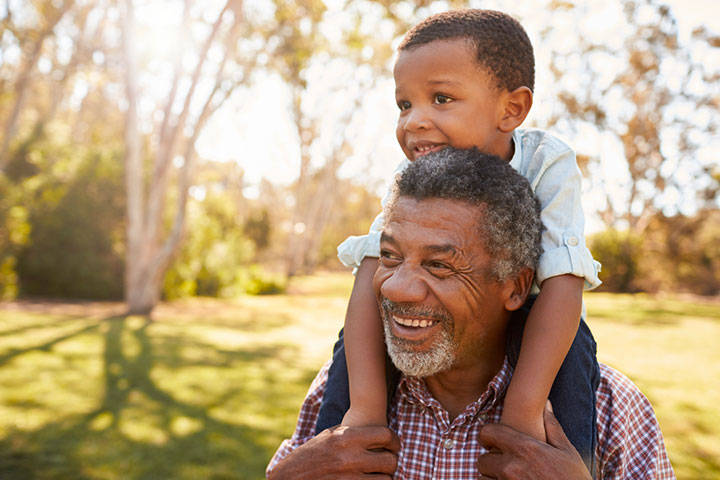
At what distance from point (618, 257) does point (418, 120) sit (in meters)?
27.7

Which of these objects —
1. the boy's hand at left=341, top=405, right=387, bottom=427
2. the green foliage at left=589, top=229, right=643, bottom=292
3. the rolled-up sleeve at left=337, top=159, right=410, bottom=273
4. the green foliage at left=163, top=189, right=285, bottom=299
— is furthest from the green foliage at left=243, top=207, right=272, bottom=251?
the boy's hand at left=341, top=405, right=387, bottom=427

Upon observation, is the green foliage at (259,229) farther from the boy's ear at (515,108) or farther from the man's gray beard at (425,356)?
the man's gray beard at (425,356)

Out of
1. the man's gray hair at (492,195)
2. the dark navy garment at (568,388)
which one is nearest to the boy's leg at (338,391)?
the dark navy garment at (568,388)

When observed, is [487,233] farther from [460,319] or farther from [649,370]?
[649,370]

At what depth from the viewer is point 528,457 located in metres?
1.58

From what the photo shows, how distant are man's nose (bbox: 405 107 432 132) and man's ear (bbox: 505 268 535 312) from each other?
638 millimetres

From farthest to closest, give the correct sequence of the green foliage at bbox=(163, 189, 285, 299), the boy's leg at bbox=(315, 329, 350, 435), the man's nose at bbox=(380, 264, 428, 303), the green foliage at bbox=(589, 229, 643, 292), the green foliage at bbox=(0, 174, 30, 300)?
the green foliage at bbox=(589, 229, 643, 292)
the green foliage at bbox=(163, 189, 285, 299)
the green foliage at bbox=(0, 174, 30, 300)
the boy's leg at bbox=(315, 329, 350, 435)
the man's nose at bbox=(380, 264, 428, 303)

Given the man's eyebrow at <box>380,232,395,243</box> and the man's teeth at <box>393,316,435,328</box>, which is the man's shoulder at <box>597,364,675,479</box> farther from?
the man's eyebrow at <box>380,232,395,243</box>

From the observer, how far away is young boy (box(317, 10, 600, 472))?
1786mm

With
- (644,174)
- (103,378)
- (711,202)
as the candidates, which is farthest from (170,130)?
(711,202)

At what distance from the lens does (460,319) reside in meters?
1.85

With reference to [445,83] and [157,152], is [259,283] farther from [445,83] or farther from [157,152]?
[445,83]

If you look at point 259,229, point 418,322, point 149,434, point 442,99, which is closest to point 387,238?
point 418,322

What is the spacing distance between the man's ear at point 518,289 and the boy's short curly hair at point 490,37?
0.73 metres
